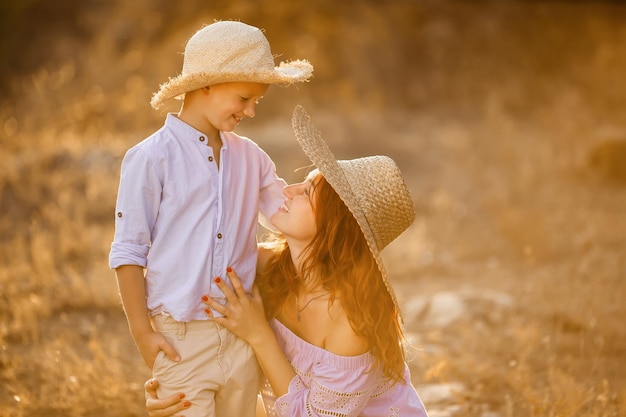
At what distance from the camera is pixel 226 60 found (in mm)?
2803

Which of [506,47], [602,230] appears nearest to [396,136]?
[602,230]

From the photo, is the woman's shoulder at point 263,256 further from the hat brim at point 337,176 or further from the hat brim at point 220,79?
the hat brim at point 220,79

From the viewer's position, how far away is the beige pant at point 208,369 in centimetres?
288

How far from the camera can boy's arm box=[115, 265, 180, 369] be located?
9.08 feet

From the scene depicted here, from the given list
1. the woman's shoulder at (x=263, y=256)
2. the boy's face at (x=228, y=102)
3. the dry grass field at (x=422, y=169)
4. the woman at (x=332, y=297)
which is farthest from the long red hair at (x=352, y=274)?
the dry grass field at (x=422, y=169)

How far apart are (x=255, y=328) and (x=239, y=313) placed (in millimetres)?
91

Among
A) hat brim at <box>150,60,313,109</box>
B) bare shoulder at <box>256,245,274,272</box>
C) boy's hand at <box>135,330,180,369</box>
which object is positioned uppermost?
hat brim at <box>150,60,313,109</box>

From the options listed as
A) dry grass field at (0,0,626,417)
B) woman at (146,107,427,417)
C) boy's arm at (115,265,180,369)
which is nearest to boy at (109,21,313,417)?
boy's arm at (115,265,180,369)

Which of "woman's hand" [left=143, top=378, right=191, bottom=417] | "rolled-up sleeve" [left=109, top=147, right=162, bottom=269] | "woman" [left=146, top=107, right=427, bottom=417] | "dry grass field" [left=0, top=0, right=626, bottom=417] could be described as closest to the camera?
"rolled-up sleeve" [left=109, top=147, right=162, bottom=269]

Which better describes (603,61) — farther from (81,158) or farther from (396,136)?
(81,158)

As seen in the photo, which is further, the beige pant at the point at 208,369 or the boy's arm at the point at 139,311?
the beige pant at the point at 208,369

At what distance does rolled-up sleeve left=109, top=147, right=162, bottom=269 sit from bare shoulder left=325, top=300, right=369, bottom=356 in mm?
799

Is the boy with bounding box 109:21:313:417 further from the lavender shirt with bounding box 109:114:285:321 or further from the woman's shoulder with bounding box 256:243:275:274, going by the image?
the woman's shoulder with bounding box 256:243:275:274

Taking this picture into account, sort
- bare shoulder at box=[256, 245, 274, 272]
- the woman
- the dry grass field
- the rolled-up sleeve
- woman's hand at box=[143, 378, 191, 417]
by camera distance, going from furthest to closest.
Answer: the dry grass field, bare shoulder at box=[256, 245, 274, 272], the woman, woman's hand at box=[143, 378, 191, 417], the rolled-up sleeve
